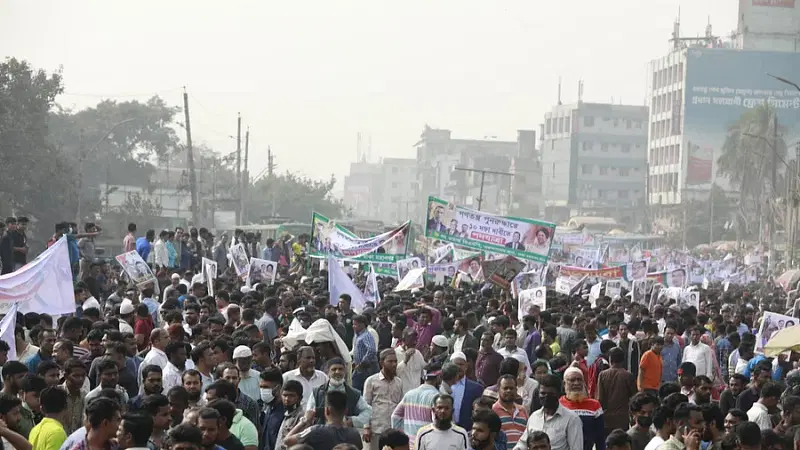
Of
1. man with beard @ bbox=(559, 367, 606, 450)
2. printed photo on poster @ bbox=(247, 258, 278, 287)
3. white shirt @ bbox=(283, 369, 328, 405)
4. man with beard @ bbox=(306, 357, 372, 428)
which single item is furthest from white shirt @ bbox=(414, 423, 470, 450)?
printed photo on poster @ bbox=(247, 258, 278, 287)

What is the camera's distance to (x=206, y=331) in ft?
41.4

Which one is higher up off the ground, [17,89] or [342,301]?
[17,89]

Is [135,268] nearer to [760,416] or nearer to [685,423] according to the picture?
[760,416]

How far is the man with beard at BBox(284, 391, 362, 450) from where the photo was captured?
8.54m

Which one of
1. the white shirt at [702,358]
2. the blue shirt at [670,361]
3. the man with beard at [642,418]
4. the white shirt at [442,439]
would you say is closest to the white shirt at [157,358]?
the white shirt at [442,439]

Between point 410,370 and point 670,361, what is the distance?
14.4 ft

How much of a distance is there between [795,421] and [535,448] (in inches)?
105

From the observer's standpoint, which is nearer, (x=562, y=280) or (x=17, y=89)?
(x=562, y=280)

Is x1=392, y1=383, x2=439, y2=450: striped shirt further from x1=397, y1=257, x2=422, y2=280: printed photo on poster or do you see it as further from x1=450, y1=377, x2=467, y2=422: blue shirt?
x1=397, y1=257, x2=422, y2=280: printed photo on poster

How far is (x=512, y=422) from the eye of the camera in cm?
1023

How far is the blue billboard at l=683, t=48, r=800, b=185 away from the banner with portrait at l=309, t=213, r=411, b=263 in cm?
8099

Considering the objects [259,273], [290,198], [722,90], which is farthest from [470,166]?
[259,273]

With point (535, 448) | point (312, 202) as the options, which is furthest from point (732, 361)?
point (312, 202)

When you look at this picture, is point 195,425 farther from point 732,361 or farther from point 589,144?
point 589,144
